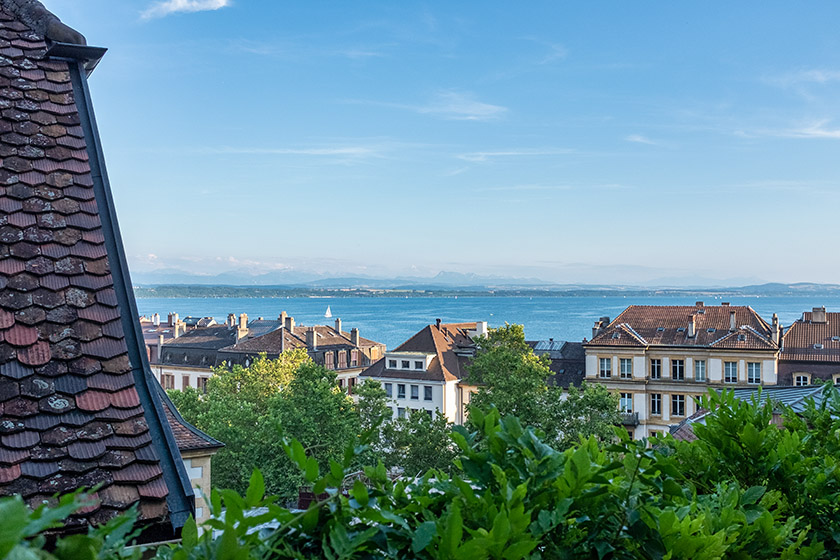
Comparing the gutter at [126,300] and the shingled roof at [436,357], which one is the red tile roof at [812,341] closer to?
the shingled roof at [436,357]

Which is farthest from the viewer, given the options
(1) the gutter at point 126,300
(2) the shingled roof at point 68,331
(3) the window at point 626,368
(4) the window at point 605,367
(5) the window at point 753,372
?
(4) the window at point 605,367

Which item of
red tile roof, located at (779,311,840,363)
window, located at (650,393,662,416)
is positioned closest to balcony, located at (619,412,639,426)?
window, located at (650,393,662,416)

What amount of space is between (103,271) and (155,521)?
1035mm

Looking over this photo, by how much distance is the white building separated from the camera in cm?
4094

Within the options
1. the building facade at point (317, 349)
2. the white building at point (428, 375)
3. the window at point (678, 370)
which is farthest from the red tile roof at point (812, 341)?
the building facade at point (317, 349)

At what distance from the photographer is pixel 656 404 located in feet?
122

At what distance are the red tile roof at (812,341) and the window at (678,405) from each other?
17.7 ft

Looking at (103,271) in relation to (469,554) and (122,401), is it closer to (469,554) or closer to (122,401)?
(122,401)

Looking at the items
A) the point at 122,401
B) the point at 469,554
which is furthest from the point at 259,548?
the point at 122,401

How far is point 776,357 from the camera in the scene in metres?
35.7

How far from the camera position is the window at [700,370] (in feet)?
120

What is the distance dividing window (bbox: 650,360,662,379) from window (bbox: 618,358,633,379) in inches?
45.8

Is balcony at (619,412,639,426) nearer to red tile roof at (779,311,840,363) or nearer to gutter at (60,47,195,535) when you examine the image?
red tile roof at (779,311,840,363)

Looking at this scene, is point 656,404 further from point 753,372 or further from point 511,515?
point 511,515
